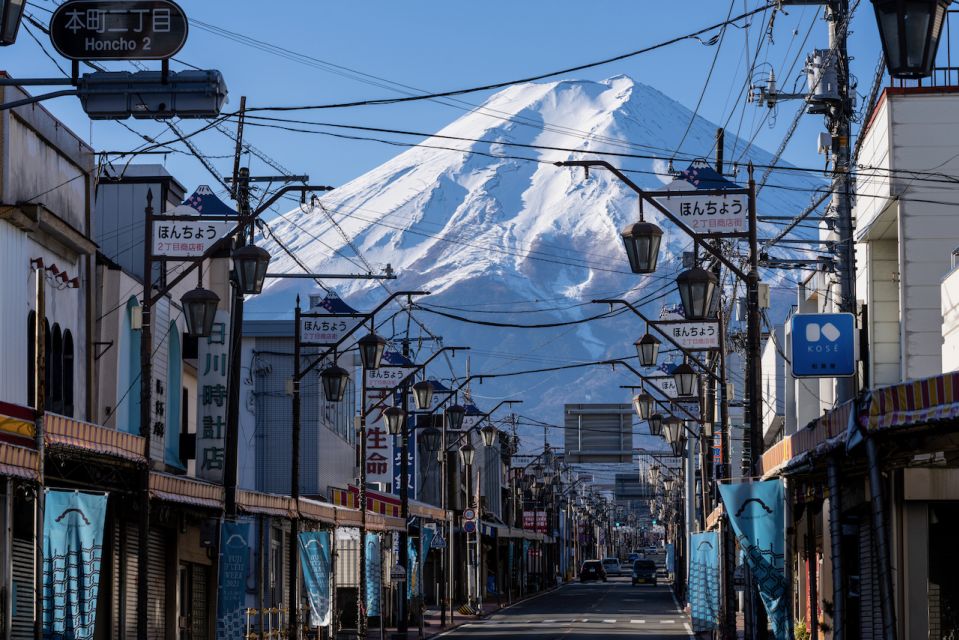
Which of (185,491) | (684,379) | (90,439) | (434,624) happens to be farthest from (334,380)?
(434,624)

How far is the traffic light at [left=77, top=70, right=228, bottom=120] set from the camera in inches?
560

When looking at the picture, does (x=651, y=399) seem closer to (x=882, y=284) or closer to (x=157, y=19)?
(x=882, y=284)

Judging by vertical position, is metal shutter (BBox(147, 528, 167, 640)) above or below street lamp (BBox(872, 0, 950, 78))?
below

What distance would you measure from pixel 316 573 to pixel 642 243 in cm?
1737

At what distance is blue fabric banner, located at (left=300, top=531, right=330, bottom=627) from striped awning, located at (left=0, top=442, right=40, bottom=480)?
19.1m

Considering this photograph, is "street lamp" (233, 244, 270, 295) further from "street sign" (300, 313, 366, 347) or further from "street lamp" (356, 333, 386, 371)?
"street sign" (300, 313, 366, 347)

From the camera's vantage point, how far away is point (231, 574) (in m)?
29.6

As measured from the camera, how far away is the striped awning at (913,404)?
46.0ft

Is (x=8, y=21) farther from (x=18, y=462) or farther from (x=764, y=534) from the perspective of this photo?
(x=764, y=534)

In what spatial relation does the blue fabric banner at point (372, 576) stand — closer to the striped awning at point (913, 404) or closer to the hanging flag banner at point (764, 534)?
the hanging flag banner at point (764, 534)

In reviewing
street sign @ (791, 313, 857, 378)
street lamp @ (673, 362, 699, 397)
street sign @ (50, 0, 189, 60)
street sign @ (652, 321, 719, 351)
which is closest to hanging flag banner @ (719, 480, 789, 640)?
street sign @ (791, 313, 857, 378)

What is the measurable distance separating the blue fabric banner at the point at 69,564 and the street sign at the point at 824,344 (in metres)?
9.66

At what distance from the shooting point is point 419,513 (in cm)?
5884

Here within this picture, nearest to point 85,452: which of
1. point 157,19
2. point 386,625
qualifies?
point 157,19
